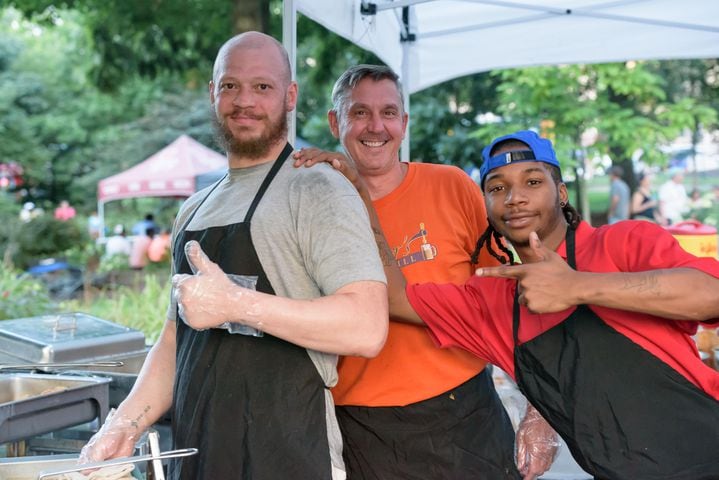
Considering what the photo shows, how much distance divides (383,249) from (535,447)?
73 centimetres

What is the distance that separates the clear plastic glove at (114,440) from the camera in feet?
6.23

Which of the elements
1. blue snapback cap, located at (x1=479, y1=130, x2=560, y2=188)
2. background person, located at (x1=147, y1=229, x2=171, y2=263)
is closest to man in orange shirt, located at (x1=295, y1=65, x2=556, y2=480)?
blue snapback cap, located at (x1=479, y1=130, x2=560, y2=188)

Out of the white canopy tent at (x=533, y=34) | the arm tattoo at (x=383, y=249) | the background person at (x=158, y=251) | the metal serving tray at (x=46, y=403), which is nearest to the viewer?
the arm tattoo at (x=383, y=249)

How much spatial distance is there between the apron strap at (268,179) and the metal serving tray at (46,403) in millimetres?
1159

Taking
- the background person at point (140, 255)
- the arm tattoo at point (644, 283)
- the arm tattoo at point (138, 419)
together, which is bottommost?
the arm tattoo at point (138, 419)

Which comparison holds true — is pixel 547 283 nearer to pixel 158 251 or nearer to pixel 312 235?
pixel 312 235

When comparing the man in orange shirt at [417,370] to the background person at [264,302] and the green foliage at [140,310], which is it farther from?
the green foliage at [140,310]

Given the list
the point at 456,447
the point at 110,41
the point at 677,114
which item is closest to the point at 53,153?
the point at 110,41

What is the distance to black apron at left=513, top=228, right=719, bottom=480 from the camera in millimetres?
1687

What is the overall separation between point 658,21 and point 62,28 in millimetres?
23531

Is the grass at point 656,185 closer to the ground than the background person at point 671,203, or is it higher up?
higher up

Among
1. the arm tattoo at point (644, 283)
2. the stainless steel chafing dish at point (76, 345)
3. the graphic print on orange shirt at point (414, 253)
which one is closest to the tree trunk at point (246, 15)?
the stainless steel chafing dish at point (76, 345)

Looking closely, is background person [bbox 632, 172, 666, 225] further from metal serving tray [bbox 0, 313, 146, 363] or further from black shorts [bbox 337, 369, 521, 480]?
black shorts [bbox 337, 369, 521, 480]

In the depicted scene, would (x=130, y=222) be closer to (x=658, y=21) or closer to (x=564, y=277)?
(x=658, y=21)
